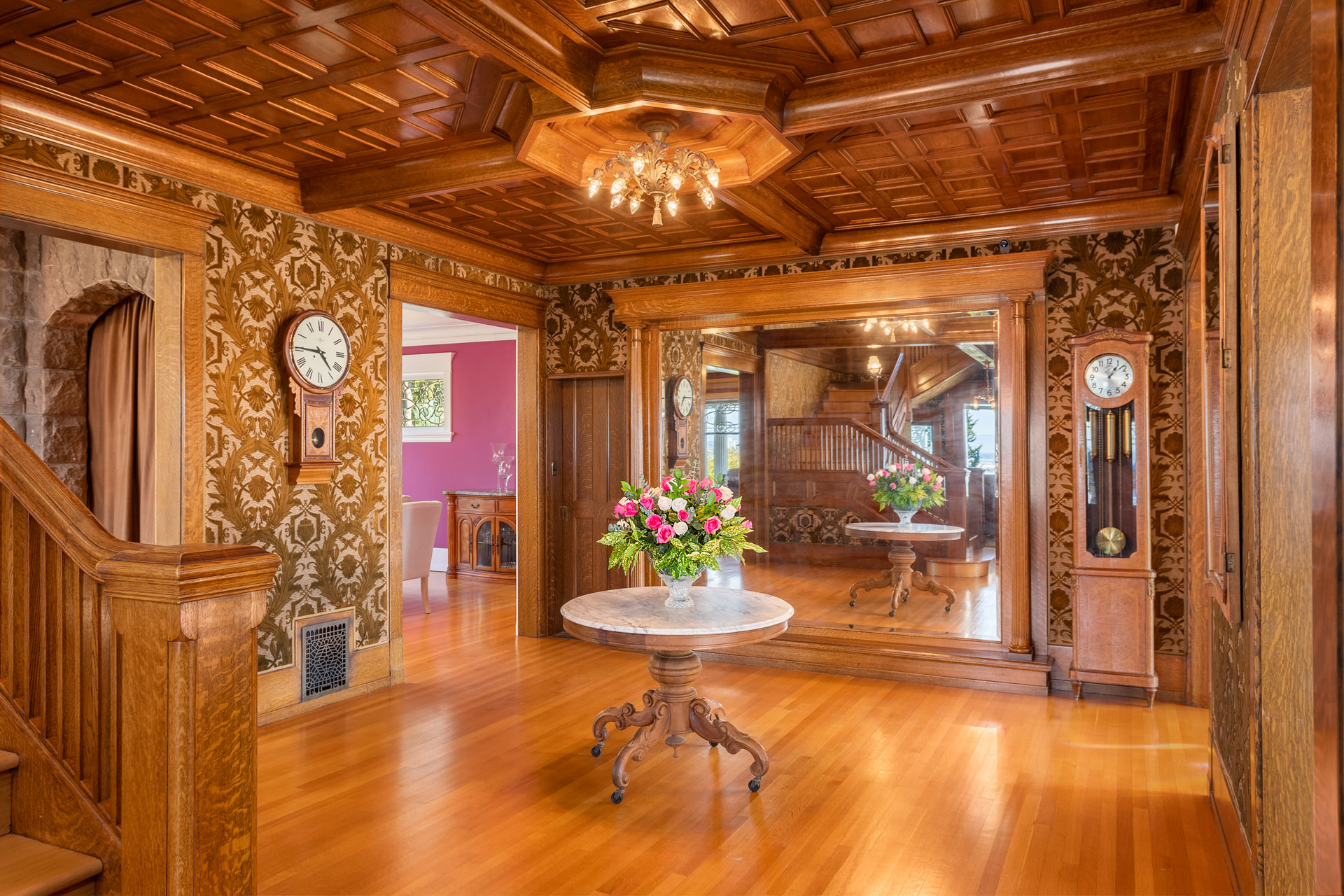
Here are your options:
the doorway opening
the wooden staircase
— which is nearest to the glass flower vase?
the wooden staircase

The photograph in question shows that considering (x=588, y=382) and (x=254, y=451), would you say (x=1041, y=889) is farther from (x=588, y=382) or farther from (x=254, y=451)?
(x=588, y=382)

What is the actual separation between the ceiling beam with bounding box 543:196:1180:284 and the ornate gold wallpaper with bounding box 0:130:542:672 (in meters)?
1.49

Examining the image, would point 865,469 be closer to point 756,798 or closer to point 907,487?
point 907,487

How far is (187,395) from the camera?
4.02m

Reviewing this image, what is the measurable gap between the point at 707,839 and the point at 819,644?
8.66 ft

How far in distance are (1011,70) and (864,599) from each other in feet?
11.1

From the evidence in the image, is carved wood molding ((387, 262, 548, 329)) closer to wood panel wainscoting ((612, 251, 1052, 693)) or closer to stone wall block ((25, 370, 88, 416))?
wood panel wainscoting ((612, 251, 1052, 693))

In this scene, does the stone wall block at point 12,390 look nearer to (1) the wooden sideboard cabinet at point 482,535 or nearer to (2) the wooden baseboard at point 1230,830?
(1) the wooden sideboard cabinet at point 482,535

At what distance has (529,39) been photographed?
2.86 metres

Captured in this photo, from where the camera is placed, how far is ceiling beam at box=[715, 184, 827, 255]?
437cm

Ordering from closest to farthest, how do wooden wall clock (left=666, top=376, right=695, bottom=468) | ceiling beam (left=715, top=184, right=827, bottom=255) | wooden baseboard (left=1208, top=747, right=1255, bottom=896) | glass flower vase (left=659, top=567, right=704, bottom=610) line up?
wooden baseboard (left=1208, top=747, right=1255, bottom=896), glass flower vase (left=659, top=567, right=704, bottom=610), ceiling beam (left=715, top=184, right=827, bottom=255), wooden wall clock (left=666, top=376, right=695, bottom=468)

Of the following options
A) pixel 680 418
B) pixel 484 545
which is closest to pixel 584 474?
pixel 680 418

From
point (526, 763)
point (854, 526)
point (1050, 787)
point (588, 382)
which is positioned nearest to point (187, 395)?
point (526, 763)

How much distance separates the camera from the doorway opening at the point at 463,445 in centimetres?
903
